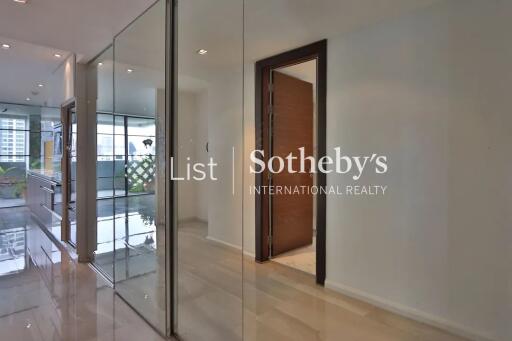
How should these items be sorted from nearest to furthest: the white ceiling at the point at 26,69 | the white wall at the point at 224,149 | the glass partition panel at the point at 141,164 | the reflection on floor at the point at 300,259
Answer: the glass partition panel at the point at 141,164
the white wall at the point at 224,149
the reflection on floor at the point at 300,259
the white ceiling at the point at 26,69

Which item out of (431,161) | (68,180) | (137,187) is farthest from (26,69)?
(431,161)

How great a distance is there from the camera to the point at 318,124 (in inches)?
130

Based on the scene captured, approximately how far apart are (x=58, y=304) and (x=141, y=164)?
4.98 ft

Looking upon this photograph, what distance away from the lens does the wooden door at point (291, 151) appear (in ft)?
13.4

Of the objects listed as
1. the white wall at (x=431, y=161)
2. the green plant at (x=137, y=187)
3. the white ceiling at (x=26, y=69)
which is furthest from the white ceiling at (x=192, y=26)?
the white ceiling at (x=26, y=69)

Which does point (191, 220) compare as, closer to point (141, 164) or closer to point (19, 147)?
point (141, 164)

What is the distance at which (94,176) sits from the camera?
13.0 ft

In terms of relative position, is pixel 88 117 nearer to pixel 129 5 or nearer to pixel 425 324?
pixel 129 5

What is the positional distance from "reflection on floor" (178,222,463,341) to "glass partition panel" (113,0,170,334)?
0.24 meters

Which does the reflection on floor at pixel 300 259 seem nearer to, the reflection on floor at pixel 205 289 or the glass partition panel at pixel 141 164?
the reflection on floor at pixel 205 289

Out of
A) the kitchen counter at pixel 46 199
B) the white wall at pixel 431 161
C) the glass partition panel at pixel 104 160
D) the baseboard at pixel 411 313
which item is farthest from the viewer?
the kitchen counter at pixel 46 199

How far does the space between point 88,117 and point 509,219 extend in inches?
179

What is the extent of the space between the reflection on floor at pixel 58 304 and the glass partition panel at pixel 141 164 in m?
0.18

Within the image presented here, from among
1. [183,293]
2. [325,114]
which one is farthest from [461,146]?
[183,293]
